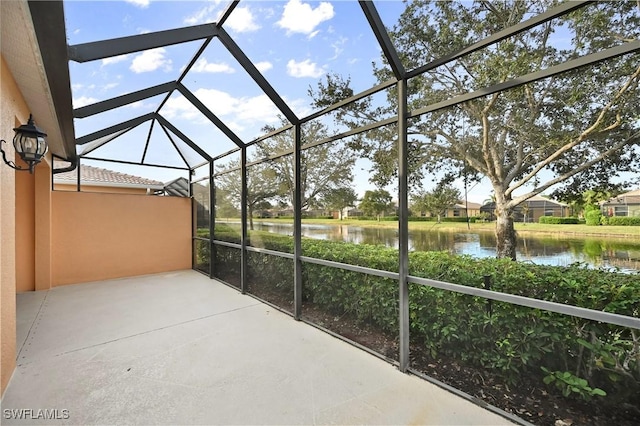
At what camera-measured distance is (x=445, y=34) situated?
246cm

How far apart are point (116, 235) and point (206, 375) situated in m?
5.65

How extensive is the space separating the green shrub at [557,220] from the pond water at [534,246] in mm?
115

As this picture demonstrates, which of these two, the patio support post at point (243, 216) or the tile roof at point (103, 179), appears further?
the tile roof at point (103, 179)

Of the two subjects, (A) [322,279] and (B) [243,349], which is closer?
(B) [243,349]

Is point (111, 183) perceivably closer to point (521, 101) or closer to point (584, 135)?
point (521, 101)

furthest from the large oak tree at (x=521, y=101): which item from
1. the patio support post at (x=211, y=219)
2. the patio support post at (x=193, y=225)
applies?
the patio support post at (x=193, y=225)

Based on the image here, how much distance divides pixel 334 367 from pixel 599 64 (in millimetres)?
3102

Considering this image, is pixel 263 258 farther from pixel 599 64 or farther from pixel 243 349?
pixel 599 64

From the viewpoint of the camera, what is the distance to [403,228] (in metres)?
2.77

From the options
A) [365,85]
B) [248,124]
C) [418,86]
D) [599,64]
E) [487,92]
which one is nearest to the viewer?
[599,64]

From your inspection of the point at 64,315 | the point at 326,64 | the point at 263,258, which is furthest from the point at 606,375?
the point at 64,315
